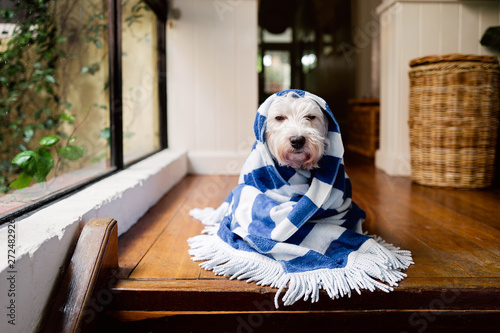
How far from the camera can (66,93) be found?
207 centimetres

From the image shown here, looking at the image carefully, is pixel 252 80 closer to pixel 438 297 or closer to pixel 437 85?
pixel 437 85

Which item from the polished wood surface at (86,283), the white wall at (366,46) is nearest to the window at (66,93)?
the polished wood surface at (86,283)

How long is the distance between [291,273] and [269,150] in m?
0.41

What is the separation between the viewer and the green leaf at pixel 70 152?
173 cm

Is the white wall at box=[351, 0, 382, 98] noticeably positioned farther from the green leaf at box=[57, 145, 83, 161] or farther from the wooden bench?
the wooden bench

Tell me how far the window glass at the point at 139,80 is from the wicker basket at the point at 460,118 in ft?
5.77

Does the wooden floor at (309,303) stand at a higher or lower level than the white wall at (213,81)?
lower

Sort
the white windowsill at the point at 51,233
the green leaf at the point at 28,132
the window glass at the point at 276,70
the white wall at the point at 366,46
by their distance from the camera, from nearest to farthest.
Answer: the white windowsill at the point at 51,233, the green leaf at the point at 28,132, the white wall at the point at 366,46, the window glass at the point at 276,70

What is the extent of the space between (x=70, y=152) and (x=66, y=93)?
476mm

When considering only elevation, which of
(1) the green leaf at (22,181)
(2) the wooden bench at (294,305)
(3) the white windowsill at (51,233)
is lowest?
(2) the wooden bench at (294,305)

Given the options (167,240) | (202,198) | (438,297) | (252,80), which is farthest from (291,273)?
(252,80)

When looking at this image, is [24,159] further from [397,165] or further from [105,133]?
[397,165]

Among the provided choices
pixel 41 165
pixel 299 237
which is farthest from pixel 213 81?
pixel 299 237

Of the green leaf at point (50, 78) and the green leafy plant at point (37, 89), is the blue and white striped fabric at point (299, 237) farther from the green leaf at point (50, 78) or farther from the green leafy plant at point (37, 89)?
the green leaf at point (50, 78)
